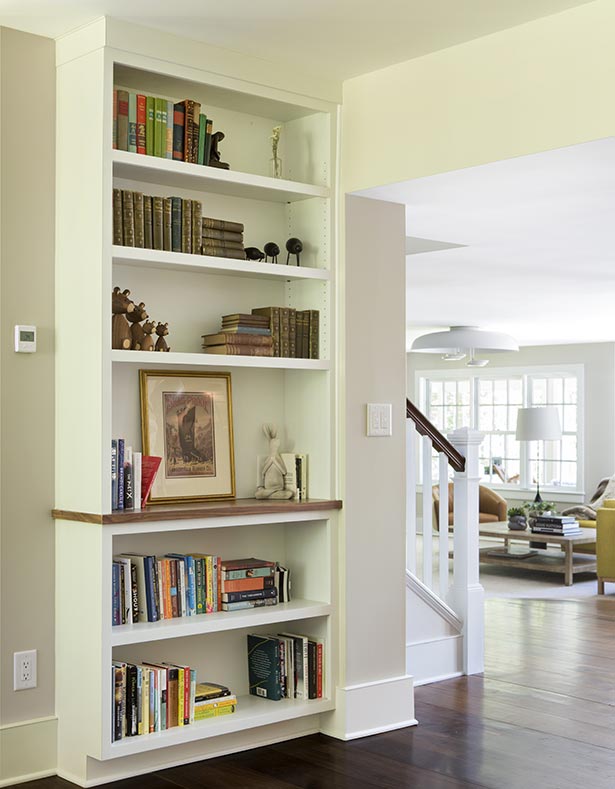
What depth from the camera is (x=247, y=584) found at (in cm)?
396

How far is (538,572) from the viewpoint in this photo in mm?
9289

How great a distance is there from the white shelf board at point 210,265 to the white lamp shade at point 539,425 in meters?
6.91

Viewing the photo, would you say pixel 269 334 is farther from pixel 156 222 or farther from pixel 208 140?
pixel 208 140

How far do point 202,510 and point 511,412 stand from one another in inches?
386

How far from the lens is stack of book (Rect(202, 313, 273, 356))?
3.93 meters

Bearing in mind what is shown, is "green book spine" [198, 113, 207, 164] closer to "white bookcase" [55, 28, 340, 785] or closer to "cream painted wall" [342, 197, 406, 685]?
"white bookcase" [55, 28, 340, 785]

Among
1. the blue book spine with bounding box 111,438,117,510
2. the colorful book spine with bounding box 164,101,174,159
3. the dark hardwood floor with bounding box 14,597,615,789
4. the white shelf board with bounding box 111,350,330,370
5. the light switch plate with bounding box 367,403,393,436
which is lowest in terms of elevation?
the dark hardwood floor with bounding box 14,597,615,789

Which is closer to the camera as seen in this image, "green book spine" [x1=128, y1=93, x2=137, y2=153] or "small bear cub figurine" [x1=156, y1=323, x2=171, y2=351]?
"green book spine" [x1=128, y1=93, x2=137, y2=153]

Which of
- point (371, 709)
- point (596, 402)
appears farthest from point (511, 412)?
point (371, 709)

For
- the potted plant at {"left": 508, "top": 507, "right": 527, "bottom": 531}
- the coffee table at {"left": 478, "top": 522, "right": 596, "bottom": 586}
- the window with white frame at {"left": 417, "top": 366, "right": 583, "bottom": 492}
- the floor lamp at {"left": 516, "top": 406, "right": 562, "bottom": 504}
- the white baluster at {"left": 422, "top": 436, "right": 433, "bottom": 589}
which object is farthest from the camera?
the window with white frame at {"left": 417, "top": 366, "right": 583, "bottom": 492}

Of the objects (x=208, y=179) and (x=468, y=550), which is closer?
(x=208, y=179)

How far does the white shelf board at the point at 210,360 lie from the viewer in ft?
11.7

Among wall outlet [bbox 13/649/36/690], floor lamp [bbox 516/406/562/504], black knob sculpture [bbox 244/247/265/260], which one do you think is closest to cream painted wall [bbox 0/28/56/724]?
wall outlet [bbox 13/649/36/690]

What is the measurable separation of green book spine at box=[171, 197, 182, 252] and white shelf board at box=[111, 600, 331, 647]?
1.36 m
